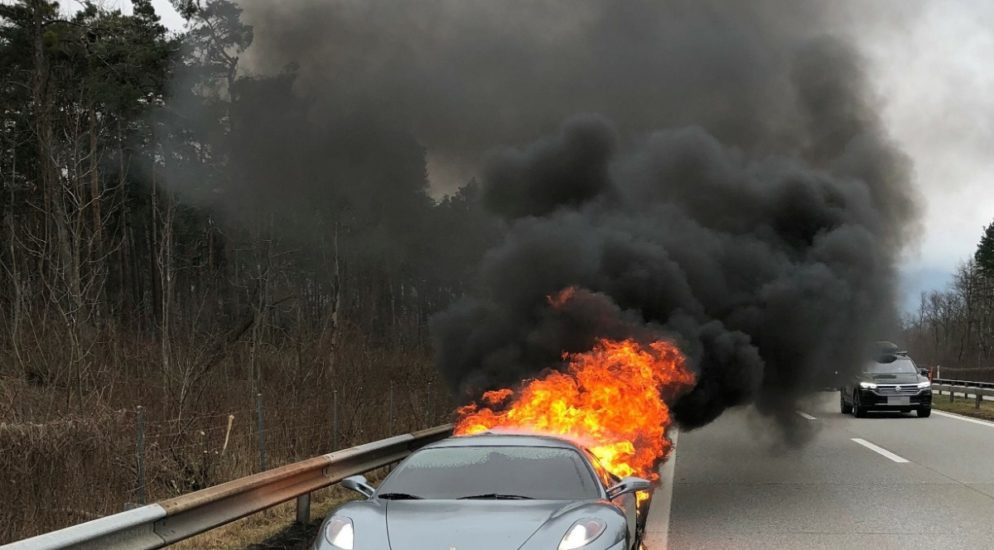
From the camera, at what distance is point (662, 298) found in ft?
43.4

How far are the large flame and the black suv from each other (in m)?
12.9

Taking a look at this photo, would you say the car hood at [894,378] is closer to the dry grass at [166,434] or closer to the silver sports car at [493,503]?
the dry grass at [166,434]

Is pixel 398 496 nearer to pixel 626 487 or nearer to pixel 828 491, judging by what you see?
pixel 626 487

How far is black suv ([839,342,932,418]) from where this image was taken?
2255 cm

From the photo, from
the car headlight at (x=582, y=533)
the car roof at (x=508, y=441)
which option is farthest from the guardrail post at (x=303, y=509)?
the car headlight at (x=582, y=533)

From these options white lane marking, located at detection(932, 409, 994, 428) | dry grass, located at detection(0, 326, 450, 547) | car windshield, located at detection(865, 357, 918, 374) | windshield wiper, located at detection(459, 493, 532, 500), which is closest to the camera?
windshield wiper, located at detection(459, 493, 532, 500)

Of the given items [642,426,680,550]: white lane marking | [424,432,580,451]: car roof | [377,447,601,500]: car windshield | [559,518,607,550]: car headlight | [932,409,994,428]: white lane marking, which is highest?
[424,432,580,451]: car roof

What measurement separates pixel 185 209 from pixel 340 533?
98.6 ft

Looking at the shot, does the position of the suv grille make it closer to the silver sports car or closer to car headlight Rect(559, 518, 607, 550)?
the silver sports car

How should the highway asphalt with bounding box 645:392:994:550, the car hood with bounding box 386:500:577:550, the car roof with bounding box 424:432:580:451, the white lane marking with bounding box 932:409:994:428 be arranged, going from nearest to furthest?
the car hood with bounding box 386:500:577:550
the car roof with bounding box 424:432:580:451
the highway asphalt with bounding box 645:392:994:550
the white lane marking with bounding box 932:409:994:428

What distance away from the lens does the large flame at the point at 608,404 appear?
32.2 ft

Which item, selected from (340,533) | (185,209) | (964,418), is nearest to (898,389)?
(964,418)

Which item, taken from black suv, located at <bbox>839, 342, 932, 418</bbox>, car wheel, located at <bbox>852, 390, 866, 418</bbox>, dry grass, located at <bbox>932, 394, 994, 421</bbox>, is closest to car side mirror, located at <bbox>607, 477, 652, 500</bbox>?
black suv, located at <bbox>839, 342, 932, 418</bbox>

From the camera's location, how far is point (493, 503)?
516cm
